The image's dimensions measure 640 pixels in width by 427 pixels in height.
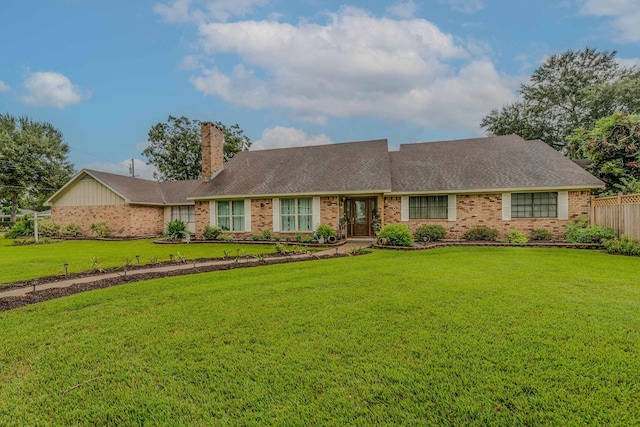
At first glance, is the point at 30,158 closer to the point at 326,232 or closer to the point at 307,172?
the point at 307,172

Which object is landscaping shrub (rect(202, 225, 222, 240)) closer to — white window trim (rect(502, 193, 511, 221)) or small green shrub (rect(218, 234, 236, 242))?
small green shrub (rect(218, 234, 236, 242))

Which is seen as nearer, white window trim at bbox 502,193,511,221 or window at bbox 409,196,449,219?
white window trim at bbox 502,193,511,221

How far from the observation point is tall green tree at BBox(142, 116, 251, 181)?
33188 mm

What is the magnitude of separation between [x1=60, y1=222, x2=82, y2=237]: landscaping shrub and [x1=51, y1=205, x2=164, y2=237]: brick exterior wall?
0.26 meters

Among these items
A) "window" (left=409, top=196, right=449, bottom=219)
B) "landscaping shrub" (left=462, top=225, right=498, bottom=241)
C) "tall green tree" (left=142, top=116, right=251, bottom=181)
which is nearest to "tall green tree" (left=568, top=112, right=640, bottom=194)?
"landscaping shrub" (left=462, top=225, right=498, bottom=241)

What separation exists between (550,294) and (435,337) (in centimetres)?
292

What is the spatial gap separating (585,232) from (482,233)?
136 inches

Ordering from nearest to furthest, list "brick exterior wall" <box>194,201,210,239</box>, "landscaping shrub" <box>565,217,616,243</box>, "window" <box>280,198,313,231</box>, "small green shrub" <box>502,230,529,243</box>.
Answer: "landscaping shrub" <box>565,217,616,243</box>
"small green shrub" <box>502,230,529,243</box>
"window" <box>280,198,313,231</box>
"brick exterior wall" <box>194,201,210,239</box>

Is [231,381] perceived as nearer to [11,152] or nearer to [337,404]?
[337,404]

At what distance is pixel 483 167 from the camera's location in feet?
49.8

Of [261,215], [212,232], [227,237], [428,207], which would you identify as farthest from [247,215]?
[428,207]

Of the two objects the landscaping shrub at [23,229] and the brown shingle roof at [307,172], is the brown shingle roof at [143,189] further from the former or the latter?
the brown shingle roof at [307,172]

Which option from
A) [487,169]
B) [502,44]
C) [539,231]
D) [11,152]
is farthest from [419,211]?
[11,152]

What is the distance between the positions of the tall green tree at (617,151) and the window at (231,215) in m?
17.4
